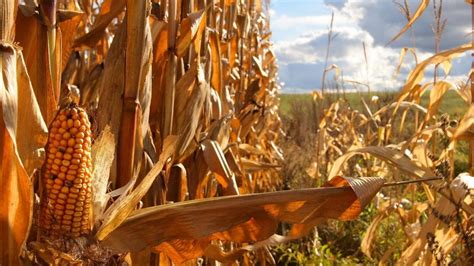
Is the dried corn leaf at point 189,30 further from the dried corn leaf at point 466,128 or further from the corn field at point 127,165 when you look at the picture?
the dried corn leaf at point 466,128

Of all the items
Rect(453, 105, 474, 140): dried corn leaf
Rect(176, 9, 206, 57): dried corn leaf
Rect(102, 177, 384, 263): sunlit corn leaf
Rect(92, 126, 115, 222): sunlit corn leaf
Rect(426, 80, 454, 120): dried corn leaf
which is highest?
Rect(176, 9, 206, 57): dried corn leaf

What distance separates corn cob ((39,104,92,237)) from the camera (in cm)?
105

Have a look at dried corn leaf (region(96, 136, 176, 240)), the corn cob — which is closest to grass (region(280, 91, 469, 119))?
dried corn leaf (region(96, 136, 176, 240))

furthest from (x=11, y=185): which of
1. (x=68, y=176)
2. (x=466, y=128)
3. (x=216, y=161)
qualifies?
(x=466, y=128)

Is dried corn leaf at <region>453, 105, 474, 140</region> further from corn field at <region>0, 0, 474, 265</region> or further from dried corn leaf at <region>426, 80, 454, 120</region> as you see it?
dried corn leaf at <region>426, 80, 454, 120</region>

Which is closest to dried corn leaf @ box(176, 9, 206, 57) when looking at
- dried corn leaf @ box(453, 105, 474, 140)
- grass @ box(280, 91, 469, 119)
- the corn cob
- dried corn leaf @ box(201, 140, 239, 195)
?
dried corn leaf @ box(201, 140, 239, 195)

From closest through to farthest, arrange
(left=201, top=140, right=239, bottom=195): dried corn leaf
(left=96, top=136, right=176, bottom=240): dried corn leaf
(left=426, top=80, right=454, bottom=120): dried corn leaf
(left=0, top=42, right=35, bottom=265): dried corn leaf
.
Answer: (left=0, top=42, right=35, bottom=265): dried corn leaf, (left=96, top=136, right=176, bottom=240): dried corn leaf, (left=201, top=140, right=239, bottom=195): dried corn leaf, (left=426, top=80, right=454, bottom=120): dried corn leaf

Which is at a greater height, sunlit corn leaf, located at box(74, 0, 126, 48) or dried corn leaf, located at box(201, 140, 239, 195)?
sunlit corn leaf, located at box(74, 0, 126, 48)

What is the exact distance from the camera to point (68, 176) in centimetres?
105

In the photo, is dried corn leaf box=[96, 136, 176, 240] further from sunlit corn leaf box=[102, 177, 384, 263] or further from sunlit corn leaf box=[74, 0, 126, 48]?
sunlit corn leaf box=[74, 0, 126, 48]

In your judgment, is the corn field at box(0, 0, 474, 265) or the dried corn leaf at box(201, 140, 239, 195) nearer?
the corn field at box(0, 0, 474, 265)

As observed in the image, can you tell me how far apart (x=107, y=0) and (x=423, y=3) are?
1074mm

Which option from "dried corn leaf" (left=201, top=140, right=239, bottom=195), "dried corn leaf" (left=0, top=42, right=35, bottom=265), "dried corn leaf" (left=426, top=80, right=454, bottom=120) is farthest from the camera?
"dried corn leaf" (left=426, top=80, right=454, bottom=120)

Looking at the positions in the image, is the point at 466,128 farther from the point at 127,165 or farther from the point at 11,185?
the point at 11,185
